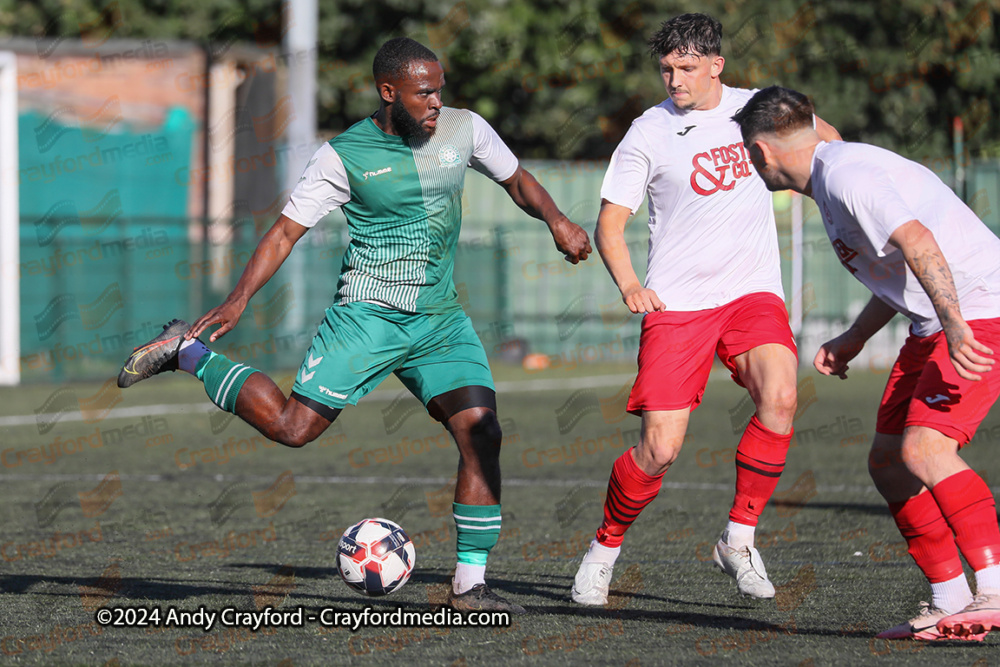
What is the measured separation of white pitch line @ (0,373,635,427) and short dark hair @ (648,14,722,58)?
9076 millimetres

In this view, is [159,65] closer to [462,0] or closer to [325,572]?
[462,0]

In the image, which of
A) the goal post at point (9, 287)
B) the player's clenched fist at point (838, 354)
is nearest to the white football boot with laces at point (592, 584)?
the player's clenched fist at point (838, 354)

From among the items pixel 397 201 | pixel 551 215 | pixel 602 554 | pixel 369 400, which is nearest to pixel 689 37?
pixel 551 215

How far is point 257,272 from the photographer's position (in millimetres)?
5312

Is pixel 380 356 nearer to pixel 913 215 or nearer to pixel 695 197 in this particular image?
pixel 695 197

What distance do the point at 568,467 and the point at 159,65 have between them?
12889mm

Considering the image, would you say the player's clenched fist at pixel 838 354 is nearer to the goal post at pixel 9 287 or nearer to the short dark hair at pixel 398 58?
the short dark hair at pixel 398 58

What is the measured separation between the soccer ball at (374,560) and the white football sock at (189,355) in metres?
1.04

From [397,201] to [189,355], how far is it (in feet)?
3.83

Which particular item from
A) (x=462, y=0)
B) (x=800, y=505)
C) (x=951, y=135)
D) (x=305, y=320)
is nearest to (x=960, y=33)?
(x=951, y=135)

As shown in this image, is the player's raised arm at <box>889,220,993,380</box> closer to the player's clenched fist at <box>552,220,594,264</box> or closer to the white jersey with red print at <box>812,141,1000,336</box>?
the white jersey with red print at <box>812,141,1000,336</box>

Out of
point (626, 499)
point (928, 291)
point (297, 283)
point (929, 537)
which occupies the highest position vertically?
point (928, 291)

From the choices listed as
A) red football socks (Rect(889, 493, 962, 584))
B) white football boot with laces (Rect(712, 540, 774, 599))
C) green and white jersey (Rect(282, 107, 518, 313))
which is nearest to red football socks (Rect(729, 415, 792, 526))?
white football boot with laces (Rect(712, 540, 774, 599))

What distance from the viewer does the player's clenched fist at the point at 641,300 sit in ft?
16.9
